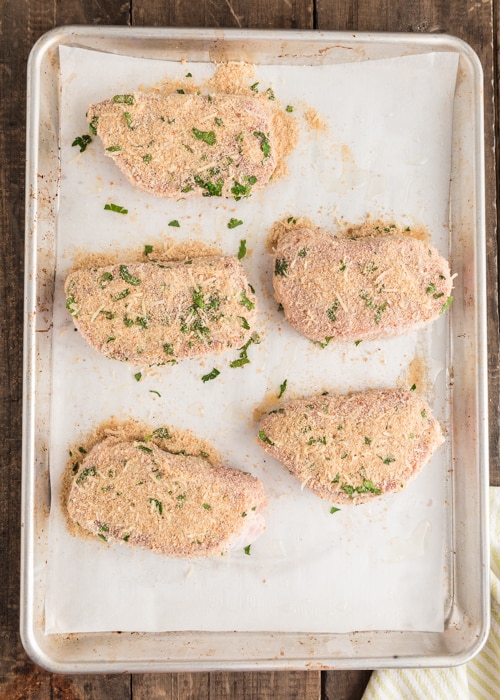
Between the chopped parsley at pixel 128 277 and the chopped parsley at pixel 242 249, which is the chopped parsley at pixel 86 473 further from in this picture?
the chopped parsley at pixel 242 249

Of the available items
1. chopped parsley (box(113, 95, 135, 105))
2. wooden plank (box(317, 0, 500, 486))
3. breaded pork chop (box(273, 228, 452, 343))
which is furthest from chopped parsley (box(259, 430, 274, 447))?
chopped parsley (box(113, 95, 135, 105))

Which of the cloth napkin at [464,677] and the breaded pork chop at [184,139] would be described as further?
the cloth napkin at [464,677]

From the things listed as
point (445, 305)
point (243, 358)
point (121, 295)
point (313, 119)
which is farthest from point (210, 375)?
point (313, 119)

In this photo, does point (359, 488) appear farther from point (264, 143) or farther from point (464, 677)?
point (264, 143)

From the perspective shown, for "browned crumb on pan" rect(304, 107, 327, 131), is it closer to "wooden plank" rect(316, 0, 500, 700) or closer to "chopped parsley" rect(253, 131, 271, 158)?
"chopped parsley" rect(253, 131, 271, 158)

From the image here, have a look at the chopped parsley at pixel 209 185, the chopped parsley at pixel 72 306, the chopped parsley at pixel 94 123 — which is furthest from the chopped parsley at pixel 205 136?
the chopped parsley at pixel 72 306

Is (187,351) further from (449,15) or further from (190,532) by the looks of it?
(449,15)
